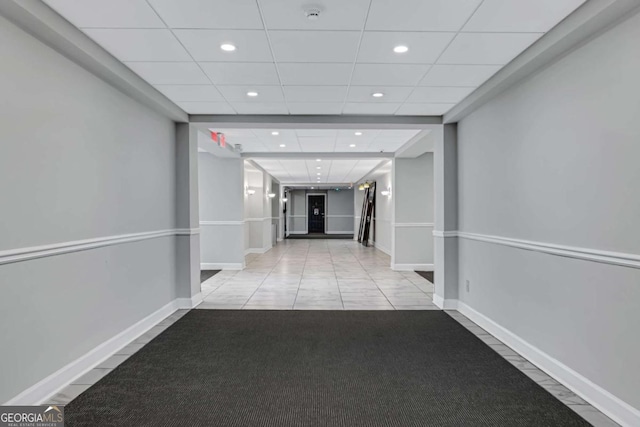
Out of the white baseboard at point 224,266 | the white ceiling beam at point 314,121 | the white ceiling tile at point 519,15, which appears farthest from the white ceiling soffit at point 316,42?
the white baseboard at point 224,266

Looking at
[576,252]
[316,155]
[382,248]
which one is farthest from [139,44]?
[382,248]

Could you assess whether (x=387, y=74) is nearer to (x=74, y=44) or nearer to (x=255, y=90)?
(x=255, y=90)

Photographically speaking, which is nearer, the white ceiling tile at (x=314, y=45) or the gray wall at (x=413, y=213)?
the white ceiling tile at (x=314, y=45)

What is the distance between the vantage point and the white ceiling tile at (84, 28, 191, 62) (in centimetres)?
280

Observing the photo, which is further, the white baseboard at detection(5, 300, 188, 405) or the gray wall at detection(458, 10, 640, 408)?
the white baseboard at detection(5, 300, 188, 405)

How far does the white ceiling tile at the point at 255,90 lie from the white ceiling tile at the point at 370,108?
863 millimetres

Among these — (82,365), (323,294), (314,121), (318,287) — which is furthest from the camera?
(318,287)

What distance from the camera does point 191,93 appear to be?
4.20m

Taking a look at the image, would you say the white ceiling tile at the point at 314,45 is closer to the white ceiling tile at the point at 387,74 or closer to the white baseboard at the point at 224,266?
the white ceiling tile at the point at 387,74

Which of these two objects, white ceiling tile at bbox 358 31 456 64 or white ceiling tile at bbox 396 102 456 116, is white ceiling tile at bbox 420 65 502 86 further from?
white ceiling tile at bbox 396 102 456 116

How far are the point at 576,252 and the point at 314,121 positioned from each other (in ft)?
11.2

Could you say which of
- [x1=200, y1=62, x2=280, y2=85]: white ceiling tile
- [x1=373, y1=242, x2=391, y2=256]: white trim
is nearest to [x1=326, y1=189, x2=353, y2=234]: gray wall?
[x1=373, y1=242, x2=391, y2=256]: white trim

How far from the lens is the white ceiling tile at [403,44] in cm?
286

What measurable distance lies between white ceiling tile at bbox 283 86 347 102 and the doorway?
60.7 feet
